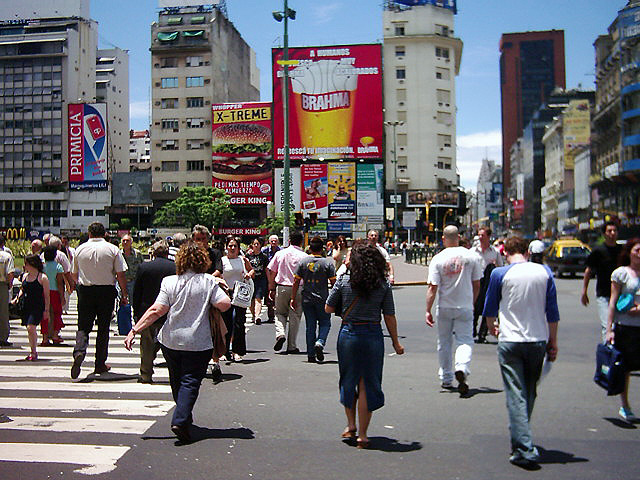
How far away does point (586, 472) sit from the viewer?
523 centimetres

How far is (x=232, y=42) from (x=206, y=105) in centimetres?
1290

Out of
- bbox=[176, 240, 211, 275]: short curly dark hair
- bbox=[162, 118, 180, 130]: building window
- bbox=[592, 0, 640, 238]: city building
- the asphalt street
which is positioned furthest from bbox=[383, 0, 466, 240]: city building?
bbox=[176, 240, 211, 275]: short curly dark hair

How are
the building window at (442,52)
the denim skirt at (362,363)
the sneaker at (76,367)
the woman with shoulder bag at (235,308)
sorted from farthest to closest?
1. the building window at (442,52)
2. the woman with shoulder bag at (235,308)
3. the sneaker at (76,367)
4. the denim skirt at (362,363)

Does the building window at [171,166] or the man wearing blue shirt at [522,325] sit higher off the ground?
the building window at [171,166]

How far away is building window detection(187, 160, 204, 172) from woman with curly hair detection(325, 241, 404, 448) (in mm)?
82591

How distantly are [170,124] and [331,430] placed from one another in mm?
84761

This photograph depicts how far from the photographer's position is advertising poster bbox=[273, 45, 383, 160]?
79.5 meters

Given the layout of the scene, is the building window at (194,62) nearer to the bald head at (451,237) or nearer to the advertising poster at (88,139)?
the advertising poster at (88,139)

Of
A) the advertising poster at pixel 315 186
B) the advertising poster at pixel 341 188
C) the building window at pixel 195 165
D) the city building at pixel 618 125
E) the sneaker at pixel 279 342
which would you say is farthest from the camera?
the building window at pixel 195 165

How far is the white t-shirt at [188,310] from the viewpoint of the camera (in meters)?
6.31

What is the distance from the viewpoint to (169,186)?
288ft

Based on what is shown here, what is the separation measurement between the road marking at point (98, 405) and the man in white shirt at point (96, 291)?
1137 mm

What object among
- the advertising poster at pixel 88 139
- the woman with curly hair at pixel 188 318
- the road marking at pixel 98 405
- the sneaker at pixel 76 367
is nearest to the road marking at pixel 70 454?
the woman with curly hair at pixel 188 318

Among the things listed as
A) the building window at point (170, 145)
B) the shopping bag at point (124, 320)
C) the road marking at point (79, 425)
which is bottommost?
the road marking at point (79, 425)
